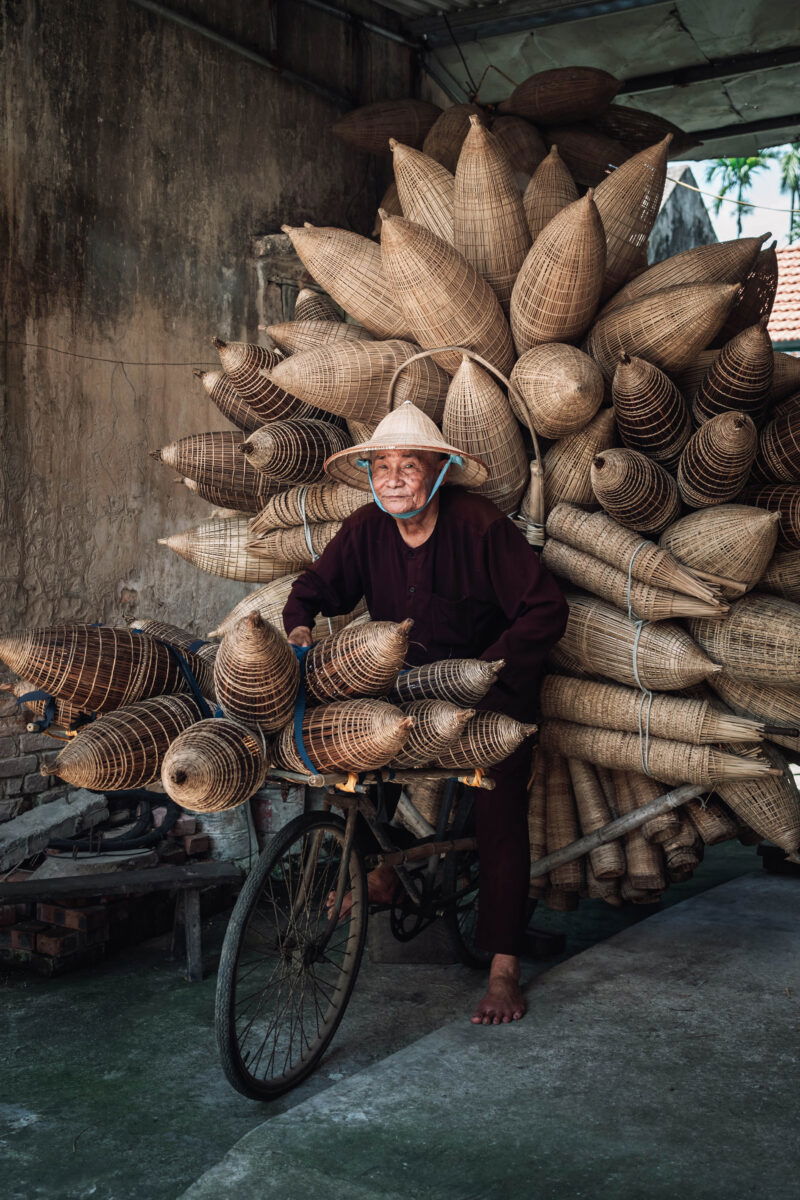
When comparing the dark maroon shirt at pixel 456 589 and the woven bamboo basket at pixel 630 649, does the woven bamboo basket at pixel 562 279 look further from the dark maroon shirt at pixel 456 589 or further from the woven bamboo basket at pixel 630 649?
the woven bamboo basket at pixel 630 649

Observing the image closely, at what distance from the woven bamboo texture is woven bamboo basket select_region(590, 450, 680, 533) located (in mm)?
701

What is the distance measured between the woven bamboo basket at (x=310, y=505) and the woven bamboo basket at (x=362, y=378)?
0.24m

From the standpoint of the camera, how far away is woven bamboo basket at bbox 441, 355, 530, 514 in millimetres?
3297

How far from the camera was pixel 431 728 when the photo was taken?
8.30 feet

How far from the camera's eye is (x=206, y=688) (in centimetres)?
280

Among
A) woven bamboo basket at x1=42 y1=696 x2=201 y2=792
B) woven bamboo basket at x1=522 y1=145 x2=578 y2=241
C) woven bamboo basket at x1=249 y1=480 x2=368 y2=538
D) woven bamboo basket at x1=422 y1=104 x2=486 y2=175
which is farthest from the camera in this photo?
woven bamboo basket at x1=422 y1=104 x2=486 y2=175

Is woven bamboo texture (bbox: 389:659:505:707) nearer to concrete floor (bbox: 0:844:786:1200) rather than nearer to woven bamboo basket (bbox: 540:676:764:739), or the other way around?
woven bamboo basket (bbox: 540:676:764:739)

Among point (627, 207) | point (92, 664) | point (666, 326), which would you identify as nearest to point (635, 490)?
point (666, 326)

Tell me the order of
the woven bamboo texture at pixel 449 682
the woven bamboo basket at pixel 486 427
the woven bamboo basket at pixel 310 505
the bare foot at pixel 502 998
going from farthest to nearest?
the woven bamboo basket at pixel 310 505, the woven bamboo basket at pixel 486 427, the bare foot at pixel 502 998, the woven bamboo texture at pixel 449 682

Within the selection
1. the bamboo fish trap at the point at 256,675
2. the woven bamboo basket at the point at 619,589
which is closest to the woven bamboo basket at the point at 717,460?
the woven bamboo basket at the point at 619,589

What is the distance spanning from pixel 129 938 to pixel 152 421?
2.05m

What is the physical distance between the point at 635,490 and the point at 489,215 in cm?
105

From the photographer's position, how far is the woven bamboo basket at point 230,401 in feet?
12.5

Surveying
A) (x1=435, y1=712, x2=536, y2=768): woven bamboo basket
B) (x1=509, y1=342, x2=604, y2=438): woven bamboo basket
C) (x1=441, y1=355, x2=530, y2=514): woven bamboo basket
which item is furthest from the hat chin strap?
(x1=435, y1=712, x2=536, y2=768): woven bamboo basket
